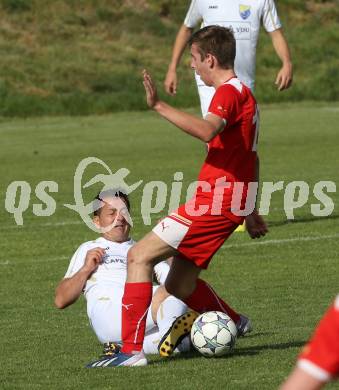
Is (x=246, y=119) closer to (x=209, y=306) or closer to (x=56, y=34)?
(x=209, y=306)

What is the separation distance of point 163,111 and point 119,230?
1.37 meters

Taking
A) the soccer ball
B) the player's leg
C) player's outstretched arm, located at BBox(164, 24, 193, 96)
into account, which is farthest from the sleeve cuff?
player's outstretched arm, located at BBox(164, 24, 193, 96)

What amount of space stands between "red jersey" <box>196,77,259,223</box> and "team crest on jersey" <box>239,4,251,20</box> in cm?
600

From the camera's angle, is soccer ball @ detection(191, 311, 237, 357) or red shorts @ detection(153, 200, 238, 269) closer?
red shorts @ detection(153, 200, 238, 269)

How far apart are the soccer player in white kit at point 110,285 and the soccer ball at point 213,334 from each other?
0.23 meters

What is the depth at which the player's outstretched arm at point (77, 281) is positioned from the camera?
7.21m

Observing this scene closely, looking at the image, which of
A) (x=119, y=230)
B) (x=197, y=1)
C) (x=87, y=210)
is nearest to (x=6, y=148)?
(x=87, y=210)

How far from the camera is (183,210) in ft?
22.3

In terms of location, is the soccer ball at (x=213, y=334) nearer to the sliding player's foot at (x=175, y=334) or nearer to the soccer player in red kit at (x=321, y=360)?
the sliding player's foot at (x=175, y=334)

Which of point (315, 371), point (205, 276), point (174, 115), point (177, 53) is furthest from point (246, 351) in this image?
point (177, 53)

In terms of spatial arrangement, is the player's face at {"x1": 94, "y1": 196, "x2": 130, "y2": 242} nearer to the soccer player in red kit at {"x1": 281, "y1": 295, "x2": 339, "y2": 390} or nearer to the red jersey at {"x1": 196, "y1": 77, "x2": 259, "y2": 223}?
the red jersey at {"x1": 196, "y1": 77, "x2": 259, "y2": 223}

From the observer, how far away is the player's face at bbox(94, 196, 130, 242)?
24.1 feet

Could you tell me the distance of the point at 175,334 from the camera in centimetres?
710

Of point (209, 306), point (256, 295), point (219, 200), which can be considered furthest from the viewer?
point (256, 295)
